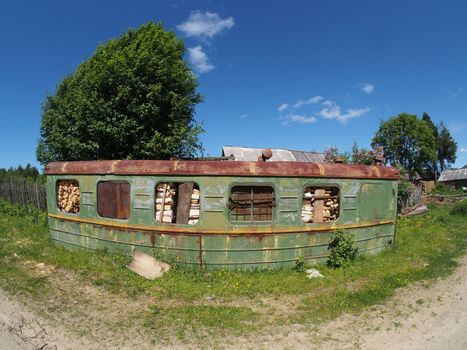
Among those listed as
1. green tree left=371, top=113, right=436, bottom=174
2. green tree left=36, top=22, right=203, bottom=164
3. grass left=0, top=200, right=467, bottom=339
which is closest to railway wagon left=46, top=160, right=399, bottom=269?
grass left=0, top=200, right=467, bottom=339

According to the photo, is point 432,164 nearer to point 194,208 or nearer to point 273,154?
point 273,154

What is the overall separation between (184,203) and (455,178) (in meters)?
55.8

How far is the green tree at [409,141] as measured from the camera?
1788 inches

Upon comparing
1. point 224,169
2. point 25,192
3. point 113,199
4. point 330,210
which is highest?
point 224,169

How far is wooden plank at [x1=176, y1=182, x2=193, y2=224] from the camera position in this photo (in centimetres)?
783

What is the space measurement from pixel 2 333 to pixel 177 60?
14873 millimetres

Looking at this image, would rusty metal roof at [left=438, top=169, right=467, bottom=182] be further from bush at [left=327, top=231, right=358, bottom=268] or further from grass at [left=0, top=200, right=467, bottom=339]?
bush at [left=327, top=231, right=358, bottom=268]

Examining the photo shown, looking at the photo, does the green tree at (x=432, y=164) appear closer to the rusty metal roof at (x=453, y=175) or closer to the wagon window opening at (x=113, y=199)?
the rusty metal roof at (x=453, y=175)

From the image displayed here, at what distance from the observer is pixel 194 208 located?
7.89m

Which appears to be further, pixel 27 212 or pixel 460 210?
pixel 460 210

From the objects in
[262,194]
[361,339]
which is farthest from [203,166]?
[361,339]

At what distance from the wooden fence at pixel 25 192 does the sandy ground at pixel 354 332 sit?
12395 millimetres

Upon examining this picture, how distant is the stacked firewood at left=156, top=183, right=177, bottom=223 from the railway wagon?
2cm

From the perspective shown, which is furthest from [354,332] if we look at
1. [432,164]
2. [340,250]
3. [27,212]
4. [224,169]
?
[432,164]
